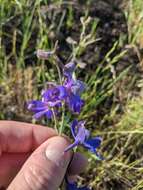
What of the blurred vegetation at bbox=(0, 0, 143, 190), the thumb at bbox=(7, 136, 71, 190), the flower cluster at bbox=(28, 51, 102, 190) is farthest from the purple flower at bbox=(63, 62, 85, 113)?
the blurred vegetation at bbox=(0, 0, 143, 190)

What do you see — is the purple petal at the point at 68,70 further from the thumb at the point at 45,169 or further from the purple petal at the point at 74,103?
the thumb at the point at 45,169

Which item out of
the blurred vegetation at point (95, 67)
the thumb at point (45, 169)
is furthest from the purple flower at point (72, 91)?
the blurred vegetation at point (95, 67)

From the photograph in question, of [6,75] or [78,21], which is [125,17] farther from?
[6,75]

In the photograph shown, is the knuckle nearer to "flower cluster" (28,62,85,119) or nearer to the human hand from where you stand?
the human hand

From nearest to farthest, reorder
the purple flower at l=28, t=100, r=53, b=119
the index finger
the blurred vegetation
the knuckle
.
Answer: the knuckle < the purple flower at l=28, t=100, r=53, b=119 < the index finger < the blurred vegetation

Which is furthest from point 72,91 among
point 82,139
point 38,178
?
point 38,178

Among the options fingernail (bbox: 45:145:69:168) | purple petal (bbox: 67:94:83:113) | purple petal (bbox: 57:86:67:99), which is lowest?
fingernail (bbox: 45:145:69:168)
